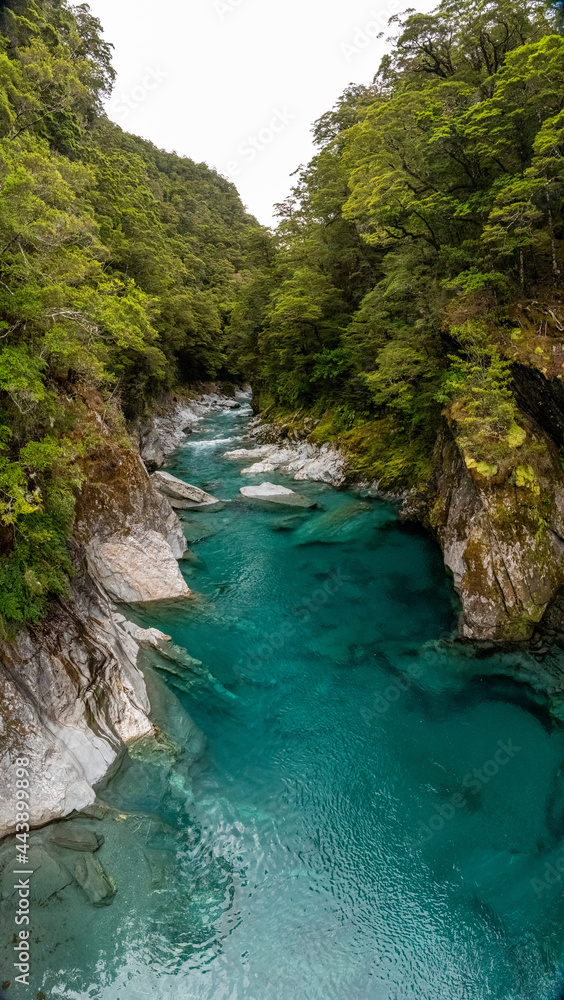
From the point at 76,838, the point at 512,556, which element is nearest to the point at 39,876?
the point at 76,838

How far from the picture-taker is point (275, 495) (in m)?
17.0

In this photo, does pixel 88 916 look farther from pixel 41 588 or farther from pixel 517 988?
pixel 517 988

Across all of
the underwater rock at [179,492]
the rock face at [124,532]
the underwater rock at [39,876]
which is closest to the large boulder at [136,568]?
the rock face at [124,532]

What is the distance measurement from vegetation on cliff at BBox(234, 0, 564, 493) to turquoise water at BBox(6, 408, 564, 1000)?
4606mm

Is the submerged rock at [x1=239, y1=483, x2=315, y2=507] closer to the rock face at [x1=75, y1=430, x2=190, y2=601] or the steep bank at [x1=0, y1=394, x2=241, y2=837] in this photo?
the rock face at [x1=75, y1=430, x2=190, y2=601]

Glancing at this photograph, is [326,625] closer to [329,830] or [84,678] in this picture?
[329,830]

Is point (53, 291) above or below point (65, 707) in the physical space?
above

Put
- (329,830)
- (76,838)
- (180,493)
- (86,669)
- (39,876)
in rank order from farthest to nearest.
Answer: (180,493), (86,669), (329,830), (76,838), (39,876)

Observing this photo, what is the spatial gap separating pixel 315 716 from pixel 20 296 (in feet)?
26.0

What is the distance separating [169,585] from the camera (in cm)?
1069

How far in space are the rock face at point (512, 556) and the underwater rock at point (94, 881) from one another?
7115 mm

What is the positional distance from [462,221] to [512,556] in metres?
8.65

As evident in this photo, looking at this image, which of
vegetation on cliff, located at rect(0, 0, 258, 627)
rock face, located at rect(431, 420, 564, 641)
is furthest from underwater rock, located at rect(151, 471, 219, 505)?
rock face, located at rect(431, 420, 564, 641)

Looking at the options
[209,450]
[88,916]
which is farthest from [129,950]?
[209,450]
